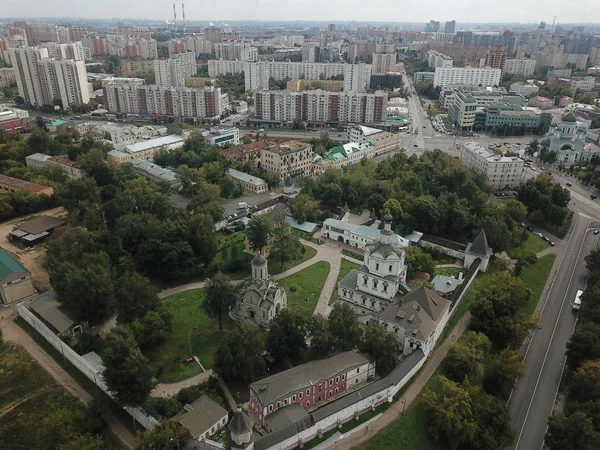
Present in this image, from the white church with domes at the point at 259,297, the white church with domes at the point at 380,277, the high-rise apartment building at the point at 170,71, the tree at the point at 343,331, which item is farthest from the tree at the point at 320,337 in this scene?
the high-rise apartment building at the point at 170,71

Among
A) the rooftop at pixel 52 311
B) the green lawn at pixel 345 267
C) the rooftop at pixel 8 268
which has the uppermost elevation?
the rooftop at pixel 8 268

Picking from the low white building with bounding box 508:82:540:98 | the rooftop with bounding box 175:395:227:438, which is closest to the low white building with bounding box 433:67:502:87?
the low white building with bounding box 508:82:540:98

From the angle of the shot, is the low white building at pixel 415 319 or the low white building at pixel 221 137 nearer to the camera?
the low white building at pixel 415 319

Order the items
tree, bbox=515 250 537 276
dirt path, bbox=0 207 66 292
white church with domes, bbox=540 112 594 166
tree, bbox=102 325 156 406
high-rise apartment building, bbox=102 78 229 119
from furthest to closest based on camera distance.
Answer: high-rise apartment building, bbox=102 78 229 119
white church with domes, bbox=540 112 594 166
tree, bbox=515 250 537 276
dirt path, bbox=0 207 66 292
tree, bbox=102 325 156 406

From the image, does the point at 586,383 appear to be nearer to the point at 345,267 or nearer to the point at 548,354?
the point at 548,354

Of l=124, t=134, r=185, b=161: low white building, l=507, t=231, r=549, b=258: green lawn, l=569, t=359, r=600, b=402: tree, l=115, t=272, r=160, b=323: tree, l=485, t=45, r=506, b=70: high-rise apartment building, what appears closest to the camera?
l=569, t=359, r=600, b=402: tree

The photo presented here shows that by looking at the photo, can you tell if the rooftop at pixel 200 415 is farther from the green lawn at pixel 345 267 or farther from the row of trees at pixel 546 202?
the row of trees at pixel 546 202

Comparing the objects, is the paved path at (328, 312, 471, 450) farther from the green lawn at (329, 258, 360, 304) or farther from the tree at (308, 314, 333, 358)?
the green lawn at (329, 258, 360, 304)
